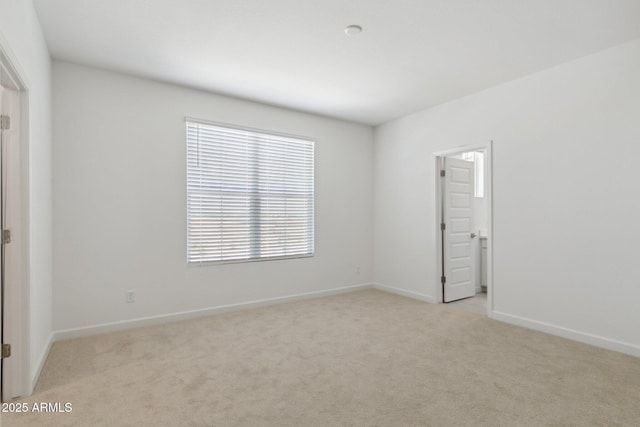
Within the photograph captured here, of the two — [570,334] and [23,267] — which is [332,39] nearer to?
[23,267]

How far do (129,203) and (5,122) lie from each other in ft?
5.08

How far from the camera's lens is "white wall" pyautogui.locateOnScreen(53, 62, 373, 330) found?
3400mm

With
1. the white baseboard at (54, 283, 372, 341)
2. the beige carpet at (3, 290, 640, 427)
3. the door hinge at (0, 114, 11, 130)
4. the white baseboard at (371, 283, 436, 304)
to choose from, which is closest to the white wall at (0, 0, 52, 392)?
the door hinge at (0, 114, 11, 130)

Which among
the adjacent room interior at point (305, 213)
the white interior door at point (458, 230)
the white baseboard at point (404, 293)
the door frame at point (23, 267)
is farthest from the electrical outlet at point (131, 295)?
the white interior door at point (458, 230)

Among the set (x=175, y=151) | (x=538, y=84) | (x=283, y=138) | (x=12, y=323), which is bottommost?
(x=12, y=323)

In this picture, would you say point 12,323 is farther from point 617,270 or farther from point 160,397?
point 617,270

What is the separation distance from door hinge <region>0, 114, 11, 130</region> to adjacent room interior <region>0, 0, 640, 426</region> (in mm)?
37

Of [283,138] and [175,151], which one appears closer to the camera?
[175,151]

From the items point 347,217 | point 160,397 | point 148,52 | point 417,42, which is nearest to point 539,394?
point 160,397

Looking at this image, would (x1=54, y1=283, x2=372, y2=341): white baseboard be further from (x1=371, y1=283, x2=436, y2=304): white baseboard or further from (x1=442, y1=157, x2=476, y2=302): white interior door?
(x1=442, y1=157, x2=476, y2=302): white interior door

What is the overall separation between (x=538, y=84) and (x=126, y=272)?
479 centimetres

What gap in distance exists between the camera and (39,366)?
8.66ft

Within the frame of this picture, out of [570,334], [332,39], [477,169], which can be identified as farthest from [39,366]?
[477,169]

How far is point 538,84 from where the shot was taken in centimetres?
361
